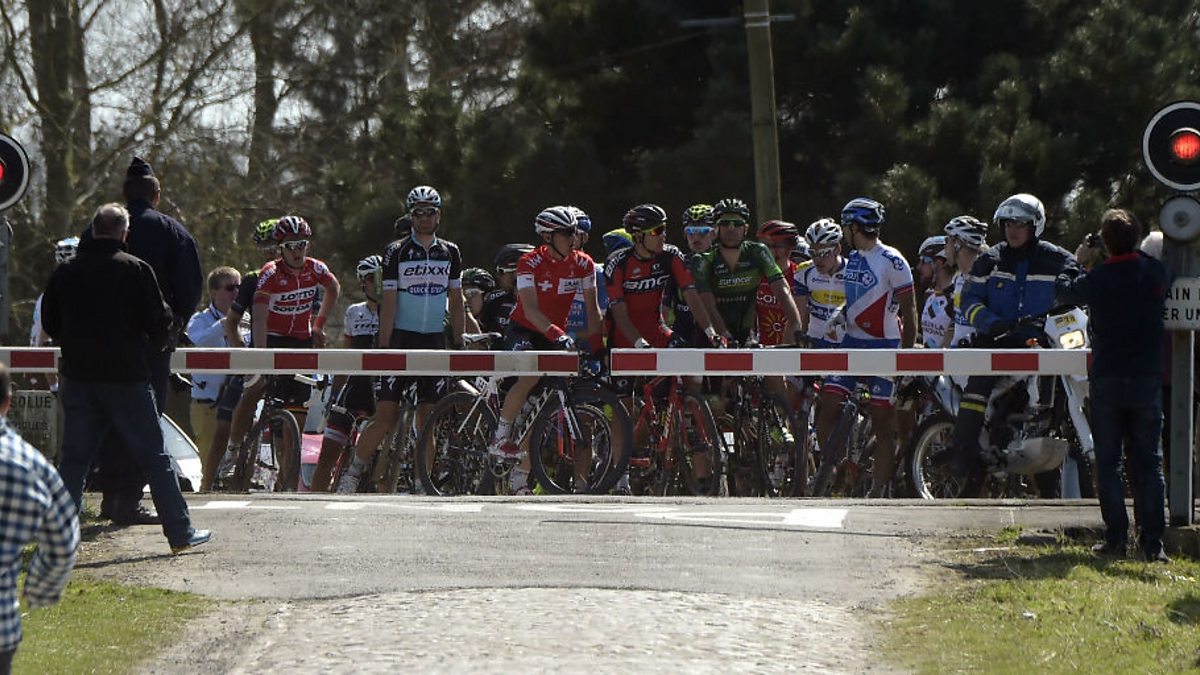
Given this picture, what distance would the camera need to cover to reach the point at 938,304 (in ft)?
54.6

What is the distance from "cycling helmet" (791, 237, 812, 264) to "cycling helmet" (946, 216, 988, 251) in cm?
147

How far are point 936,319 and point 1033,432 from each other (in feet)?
7.87

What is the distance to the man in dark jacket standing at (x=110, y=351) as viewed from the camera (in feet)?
36.9

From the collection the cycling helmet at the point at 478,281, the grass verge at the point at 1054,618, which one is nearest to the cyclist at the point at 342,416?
the cycling helmet at the point at 478,281

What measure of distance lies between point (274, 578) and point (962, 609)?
3.17 metres

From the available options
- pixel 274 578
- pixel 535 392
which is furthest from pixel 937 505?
pixel 274 578

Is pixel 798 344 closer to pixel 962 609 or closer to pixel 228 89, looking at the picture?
pixel 962 609

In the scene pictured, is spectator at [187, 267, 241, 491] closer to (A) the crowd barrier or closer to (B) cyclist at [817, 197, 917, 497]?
(A) the crowd barrier

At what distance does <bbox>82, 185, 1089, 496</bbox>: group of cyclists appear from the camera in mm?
15312

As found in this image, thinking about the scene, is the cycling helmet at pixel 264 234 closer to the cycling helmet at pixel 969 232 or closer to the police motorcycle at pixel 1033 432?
the cycling helmet at pixel 969 232

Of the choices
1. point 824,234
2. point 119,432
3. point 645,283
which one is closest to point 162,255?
point 119,432

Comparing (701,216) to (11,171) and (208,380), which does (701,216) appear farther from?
(11,171)

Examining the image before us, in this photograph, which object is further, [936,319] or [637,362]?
[936,319]

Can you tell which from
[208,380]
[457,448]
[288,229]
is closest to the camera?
[457,448]
